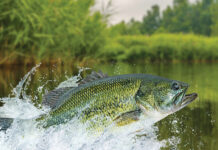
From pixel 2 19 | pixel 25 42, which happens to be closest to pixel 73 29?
pixel 25 42

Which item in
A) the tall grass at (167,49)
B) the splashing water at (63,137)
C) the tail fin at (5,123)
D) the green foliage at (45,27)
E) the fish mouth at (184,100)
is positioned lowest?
the tall grass at (167,49)

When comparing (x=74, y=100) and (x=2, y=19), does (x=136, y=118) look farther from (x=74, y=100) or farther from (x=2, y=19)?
(x=2, y=19)

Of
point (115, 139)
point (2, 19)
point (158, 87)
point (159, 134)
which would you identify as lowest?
point (159, 134)

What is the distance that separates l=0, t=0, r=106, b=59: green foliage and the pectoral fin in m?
8.75

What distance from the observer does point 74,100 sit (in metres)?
2.63

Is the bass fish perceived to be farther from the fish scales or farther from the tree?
the tree

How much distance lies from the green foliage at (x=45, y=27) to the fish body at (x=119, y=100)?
8.50 meters

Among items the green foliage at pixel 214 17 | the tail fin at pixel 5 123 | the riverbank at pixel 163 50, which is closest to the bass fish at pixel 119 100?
the tail fin at pixel 5 123

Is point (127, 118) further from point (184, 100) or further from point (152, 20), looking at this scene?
point (152, 20)

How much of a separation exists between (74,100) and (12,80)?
5474 mm

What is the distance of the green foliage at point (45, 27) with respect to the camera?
11062 millimetres

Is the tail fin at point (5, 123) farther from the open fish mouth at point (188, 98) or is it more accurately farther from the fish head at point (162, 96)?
the open fish mouth at point (188, 98)

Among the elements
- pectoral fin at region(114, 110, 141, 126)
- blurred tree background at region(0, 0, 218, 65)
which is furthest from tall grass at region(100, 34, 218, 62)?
pectoral fin at region(114, 110, 141, 126)

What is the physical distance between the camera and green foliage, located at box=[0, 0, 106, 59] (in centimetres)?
1106
